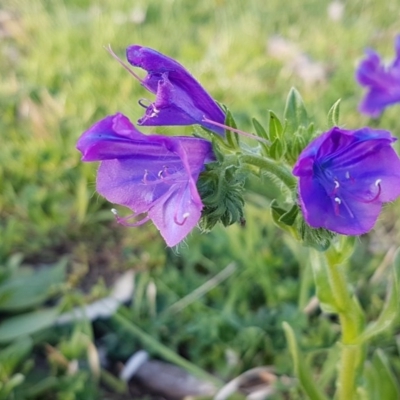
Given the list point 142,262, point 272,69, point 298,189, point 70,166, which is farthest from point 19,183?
point 298,189

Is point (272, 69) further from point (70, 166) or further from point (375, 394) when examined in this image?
point (375, 394)

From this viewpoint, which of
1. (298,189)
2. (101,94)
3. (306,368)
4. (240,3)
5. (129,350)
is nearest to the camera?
(298,189)

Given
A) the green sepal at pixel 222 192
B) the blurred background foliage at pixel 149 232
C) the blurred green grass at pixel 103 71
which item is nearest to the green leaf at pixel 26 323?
the blurred background foliage at pixel 149 232

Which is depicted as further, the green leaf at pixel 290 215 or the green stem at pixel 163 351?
the green stem at pixel 163 351

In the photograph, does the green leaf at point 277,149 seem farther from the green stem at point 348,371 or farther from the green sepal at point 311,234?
the green stem at point 348,371

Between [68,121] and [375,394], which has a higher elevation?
[375,394]
